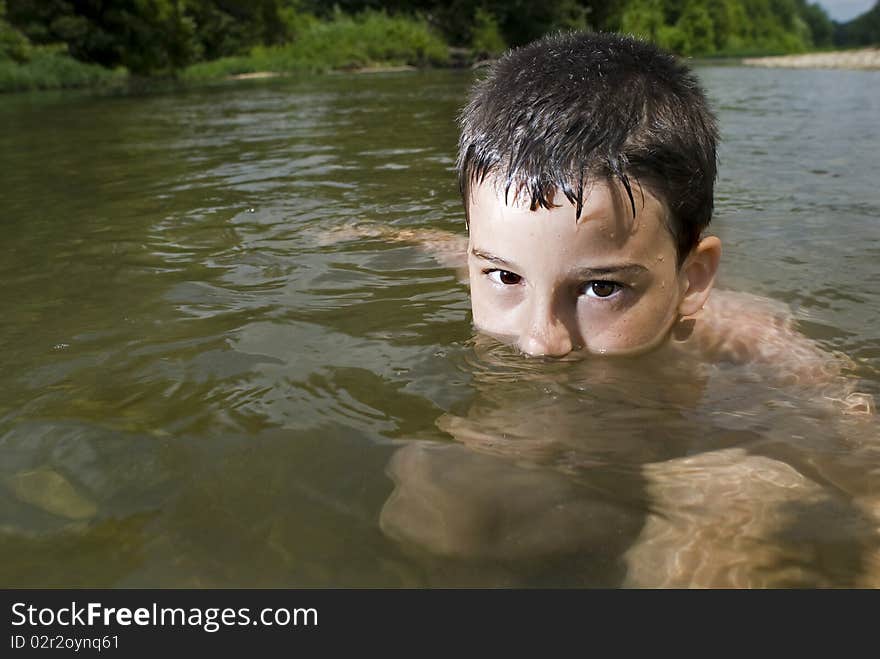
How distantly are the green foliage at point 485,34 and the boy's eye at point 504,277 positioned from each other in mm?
35680

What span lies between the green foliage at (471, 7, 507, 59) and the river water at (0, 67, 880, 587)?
113ft

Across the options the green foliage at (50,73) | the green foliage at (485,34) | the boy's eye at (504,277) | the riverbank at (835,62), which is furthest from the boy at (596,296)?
the green foliage at (485,34)

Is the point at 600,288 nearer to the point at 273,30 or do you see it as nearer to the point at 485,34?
the point at 273,30

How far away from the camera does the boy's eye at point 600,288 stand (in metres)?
2.31

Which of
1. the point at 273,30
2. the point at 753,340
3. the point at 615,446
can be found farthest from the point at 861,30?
the point at 615,446

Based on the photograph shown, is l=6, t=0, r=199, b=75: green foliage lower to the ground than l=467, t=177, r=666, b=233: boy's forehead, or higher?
higher

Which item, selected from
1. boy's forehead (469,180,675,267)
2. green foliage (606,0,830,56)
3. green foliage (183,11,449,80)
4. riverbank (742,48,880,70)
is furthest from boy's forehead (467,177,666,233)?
green foliage (606,0,830,56)

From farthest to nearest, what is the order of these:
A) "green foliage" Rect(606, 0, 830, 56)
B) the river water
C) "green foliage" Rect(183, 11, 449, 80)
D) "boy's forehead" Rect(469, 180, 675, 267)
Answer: "green foliage" Rect(606, 0, 830, 56) → "green foliage" Rect(183, 11, 449, 80) → "boy's forehead" Rect(469, 180, 675, 267) → the river water

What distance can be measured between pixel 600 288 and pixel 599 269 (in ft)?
0.27

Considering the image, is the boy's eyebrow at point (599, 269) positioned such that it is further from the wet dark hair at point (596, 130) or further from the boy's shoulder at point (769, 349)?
the boy's shoulder at point (769, 349)

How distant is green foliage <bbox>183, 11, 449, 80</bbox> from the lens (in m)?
29.8

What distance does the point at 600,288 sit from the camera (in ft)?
7.61

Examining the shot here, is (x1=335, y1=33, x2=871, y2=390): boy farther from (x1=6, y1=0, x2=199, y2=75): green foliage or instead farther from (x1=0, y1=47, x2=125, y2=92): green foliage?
(x1=6, y1=0, x2=199, y2=75): green foliage

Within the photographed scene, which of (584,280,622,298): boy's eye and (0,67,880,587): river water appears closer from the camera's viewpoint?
(0,67,880,587): river water
